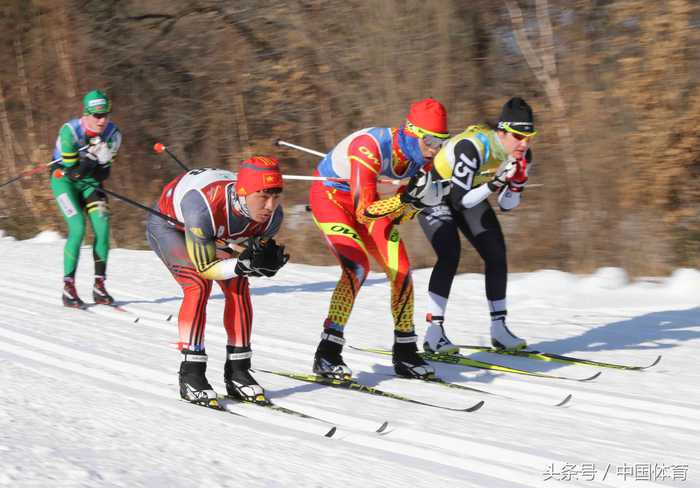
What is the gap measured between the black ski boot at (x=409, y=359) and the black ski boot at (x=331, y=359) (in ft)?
1.14

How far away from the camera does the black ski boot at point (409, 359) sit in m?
5.68

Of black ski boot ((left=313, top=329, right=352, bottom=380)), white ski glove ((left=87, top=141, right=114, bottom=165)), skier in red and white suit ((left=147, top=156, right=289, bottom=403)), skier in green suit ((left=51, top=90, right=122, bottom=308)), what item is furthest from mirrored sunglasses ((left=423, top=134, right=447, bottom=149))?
white ski glove ((left=87, top=141, right=114, bottom=165))

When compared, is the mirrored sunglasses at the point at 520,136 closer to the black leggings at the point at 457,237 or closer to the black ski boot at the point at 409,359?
the black leggings at the point at 457,237

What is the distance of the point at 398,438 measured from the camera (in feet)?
14.5

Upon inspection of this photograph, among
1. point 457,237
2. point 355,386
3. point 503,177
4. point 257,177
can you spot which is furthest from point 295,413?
point 503,177

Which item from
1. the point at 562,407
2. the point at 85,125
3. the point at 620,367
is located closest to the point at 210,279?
the point at 562,407

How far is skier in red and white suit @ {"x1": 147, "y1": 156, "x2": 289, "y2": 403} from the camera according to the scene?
443 centimetres

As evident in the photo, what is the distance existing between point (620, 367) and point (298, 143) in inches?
357

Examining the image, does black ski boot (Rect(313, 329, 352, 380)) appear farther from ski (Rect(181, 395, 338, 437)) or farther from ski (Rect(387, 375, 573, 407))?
ski (Rect(181, 395, 338, 437))

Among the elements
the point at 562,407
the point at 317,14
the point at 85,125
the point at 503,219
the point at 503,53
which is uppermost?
the point at 317,14

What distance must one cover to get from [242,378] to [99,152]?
3997 mm


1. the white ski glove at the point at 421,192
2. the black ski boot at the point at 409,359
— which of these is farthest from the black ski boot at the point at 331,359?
the white ski glove at the point at 421,192

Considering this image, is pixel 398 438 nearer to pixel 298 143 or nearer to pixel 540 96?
pixel 540 96

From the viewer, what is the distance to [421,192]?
5.06 metres
